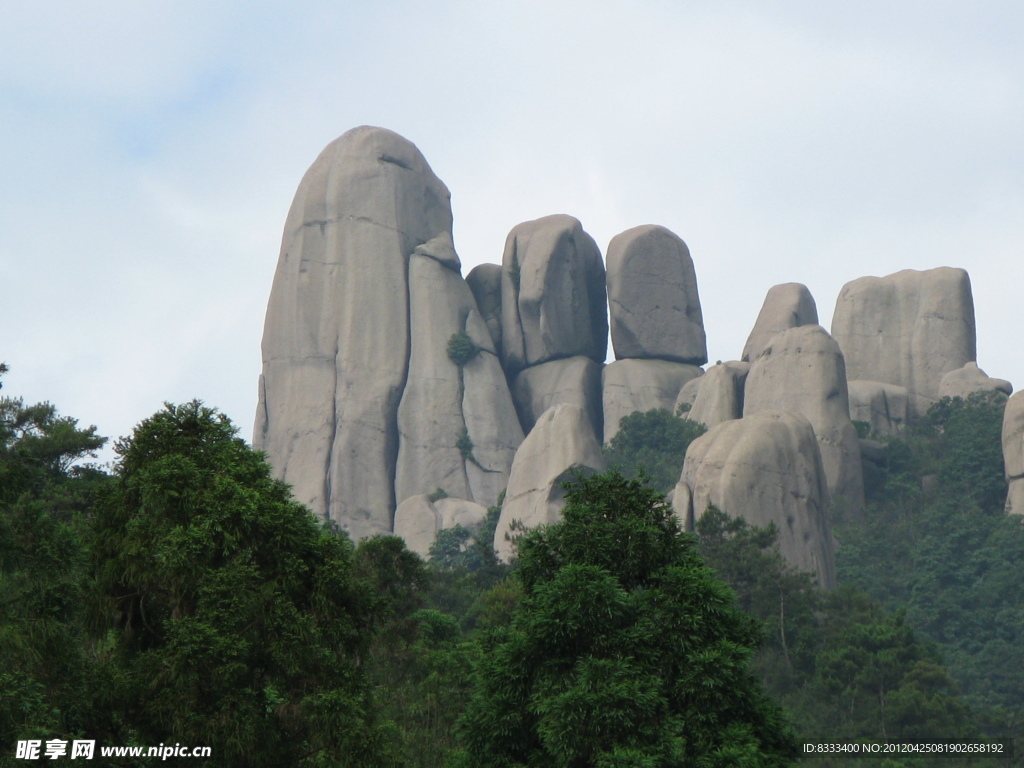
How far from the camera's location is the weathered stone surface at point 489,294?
5397 cm

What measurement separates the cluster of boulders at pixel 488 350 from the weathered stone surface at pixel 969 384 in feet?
0.30

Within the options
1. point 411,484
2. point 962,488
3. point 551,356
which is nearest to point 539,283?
point 551,356

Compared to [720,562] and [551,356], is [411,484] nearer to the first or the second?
[551,356]

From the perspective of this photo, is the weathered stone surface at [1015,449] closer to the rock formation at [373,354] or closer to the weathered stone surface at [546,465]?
the weathered stone surface at [546,465]

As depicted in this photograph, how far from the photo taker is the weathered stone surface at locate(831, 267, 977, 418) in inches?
2109

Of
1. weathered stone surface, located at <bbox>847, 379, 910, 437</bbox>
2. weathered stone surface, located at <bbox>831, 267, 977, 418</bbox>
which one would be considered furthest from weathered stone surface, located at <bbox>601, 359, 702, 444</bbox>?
weathered stone surface, located at <bbox>831, 267, 977, 418</bbox>

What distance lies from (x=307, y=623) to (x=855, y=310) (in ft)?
147

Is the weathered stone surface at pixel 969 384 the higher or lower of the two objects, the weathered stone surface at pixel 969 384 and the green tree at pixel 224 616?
the higher

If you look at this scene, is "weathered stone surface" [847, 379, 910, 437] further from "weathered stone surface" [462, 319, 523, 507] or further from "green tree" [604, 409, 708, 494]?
"weathered stone surface" [462, 319, 523, 507]

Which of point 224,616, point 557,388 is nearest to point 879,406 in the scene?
point 557,388

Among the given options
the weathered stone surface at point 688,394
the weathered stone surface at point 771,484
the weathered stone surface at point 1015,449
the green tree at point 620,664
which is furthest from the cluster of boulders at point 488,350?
the green tree at point 620,664

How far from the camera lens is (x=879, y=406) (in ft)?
172

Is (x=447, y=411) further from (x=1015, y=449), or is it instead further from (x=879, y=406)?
(x=1015, y=449)

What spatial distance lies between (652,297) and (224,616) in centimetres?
4221
